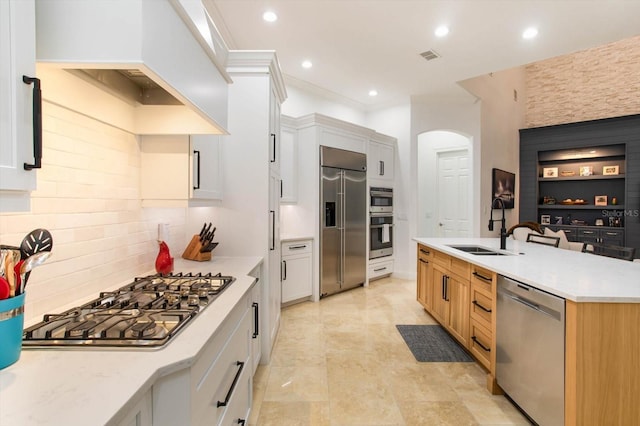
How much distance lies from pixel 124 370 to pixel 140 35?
893 millimetres

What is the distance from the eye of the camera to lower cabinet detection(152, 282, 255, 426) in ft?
2.75

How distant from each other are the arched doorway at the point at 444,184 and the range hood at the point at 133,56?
4922 mm

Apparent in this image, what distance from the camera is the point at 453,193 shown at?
19.9 ft

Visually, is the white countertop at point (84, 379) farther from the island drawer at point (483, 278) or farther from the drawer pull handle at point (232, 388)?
the island drawer at point (483, 278)

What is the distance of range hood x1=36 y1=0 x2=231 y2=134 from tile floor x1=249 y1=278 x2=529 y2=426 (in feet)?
5.90

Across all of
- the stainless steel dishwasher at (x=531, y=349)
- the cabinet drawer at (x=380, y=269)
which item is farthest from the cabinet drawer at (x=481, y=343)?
the cabinet drawer at (x=380, y=269)

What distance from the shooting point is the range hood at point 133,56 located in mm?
820

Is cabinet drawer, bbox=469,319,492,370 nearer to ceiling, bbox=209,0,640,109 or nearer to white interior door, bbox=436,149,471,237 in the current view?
ceiling, bbox=209,0,640,109

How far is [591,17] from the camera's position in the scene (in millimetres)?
3051

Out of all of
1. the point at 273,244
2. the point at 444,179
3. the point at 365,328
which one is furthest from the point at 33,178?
the point at 444,179

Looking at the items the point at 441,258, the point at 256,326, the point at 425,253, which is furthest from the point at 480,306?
the point at 256,326

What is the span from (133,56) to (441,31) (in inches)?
136

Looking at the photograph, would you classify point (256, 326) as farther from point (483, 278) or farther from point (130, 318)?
point (483, 278)

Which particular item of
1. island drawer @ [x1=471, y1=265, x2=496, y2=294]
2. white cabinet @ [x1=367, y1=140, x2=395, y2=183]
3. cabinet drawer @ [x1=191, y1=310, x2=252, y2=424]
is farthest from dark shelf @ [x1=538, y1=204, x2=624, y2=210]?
cabinet drawer @ [x1=191, y1=310, x2=252, y2=424]
